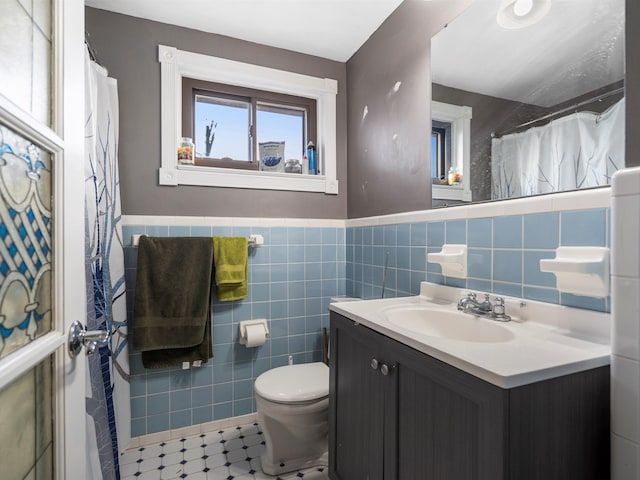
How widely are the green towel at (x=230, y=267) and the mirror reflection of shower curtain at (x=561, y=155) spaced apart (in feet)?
4.35

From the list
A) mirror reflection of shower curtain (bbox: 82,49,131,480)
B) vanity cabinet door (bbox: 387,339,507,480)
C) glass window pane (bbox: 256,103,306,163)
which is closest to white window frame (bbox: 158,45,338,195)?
glass window pane (bbox: 256,103,306,163)

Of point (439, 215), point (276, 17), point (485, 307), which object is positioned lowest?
point (485, 307)

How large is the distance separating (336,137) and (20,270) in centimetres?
192

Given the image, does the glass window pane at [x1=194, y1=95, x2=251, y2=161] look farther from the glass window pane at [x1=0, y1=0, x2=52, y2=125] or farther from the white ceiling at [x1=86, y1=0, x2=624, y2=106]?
the glass window pane at [x1=0, y1=0, x2=52, y2=125]

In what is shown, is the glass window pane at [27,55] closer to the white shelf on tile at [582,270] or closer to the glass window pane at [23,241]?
the glass window pane at [23,241]

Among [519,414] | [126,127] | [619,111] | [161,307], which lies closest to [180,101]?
[126,127]

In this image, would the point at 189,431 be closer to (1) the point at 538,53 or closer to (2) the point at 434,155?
(2) the point at 434,155

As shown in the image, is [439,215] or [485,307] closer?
[485,307]

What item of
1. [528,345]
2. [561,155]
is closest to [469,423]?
[528,345]

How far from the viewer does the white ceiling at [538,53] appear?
2.79ft

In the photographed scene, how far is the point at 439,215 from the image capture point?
4.47ft

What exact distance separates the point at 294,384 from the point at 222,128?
5.36ft

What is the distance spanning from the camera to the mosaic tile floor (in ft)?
4.82

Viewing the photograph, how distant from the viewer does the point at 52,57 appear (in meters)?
0.61
